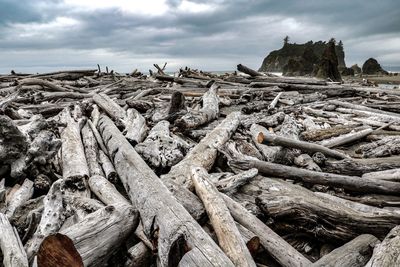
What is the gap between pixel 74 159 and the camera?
180 inches

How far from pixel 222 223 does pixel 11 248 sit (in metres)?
1.78

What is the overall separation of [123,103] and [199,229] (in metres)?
7.21

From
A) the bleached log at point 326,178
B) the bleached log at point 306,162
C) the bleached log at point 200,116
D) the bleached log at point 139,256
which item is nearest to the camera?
the bleached log at point 139,256

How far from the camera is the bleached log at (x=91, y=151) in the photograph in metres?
4.50

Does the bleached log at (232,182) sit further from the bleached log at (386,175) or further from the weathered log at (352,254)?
the bleached log at (386,175)

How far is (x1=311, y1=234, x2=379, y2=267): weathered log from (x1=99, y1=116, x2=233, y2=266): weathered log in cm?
90

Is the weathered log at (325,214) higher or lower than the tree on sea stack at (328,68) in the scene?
lower

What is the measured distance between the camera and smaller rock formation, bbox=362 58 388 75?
231 ft

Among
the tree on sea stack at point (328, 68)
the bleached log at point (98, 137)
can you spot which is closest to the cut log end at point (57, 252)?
the bleached log at point (98, 137)

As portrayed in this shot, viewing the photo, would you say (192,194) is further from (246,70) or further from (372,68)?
(372,68)

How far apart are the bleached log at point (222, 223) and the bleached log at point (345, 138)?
11.4ft

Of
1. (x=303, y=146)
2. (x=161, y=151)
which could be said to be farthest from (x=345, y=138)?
(x=161, y=151)

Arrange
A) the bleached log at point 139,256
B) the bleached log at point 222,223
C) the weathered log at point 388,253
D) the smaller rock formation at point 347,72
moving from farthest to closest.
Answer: the smaller rock formation at point 347,72
the bleached log at point 139,256
the bleached log at point 222,223
the weathered log at point 388,253

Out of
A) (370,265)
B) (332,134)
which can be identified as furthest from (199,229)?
(332,134)
